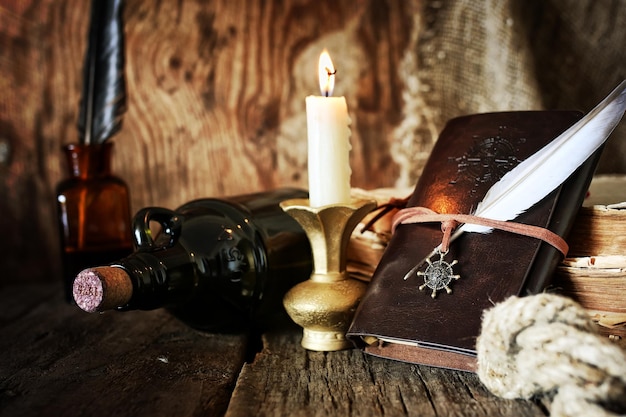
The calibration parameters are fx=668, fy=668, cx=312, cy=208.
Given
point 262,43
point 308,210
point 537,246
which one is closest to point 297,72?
point 262,43

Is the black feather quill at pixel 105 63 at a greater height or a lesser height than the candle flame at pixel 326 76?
greater

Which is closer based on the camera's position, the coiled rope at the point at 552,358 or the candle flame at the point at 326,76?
the coiled rope at the point at 552,358

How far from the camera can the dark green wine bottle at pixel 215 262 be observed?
3.13ft

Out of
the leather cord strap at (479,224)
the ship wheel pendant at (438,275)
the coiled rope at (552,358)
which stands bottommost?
the coiled rope at (552,358)

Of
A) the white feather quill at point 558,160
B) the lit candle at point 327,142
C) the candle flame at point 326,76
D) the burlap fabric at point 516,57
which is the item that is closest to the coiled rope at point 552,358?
the white feather quill at point 558,160

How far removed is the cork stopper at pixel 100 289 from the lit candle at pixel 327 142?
11.3 inches

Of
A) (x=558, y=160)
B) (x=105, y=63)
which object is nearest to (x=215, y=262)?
(x=558, y=160)

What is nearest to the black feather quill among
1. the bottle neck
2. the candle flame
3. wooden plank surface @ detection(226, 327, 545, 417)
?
the bottle neck

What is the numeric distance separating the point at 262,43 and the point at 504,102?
61 centimetres

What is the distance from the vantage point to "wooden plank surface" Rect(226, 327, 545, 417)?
2.49 feet

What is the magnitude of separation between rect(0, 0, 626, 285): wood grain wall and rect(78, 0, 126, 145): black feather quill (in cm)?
18

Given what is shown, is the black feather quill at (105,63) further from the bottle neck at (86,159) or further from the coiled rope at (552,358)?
the coiled rope at (552,358)

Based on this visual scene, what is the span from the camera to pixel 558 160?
0.87 meters

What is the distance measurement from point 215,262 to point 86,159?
1.74 ft
